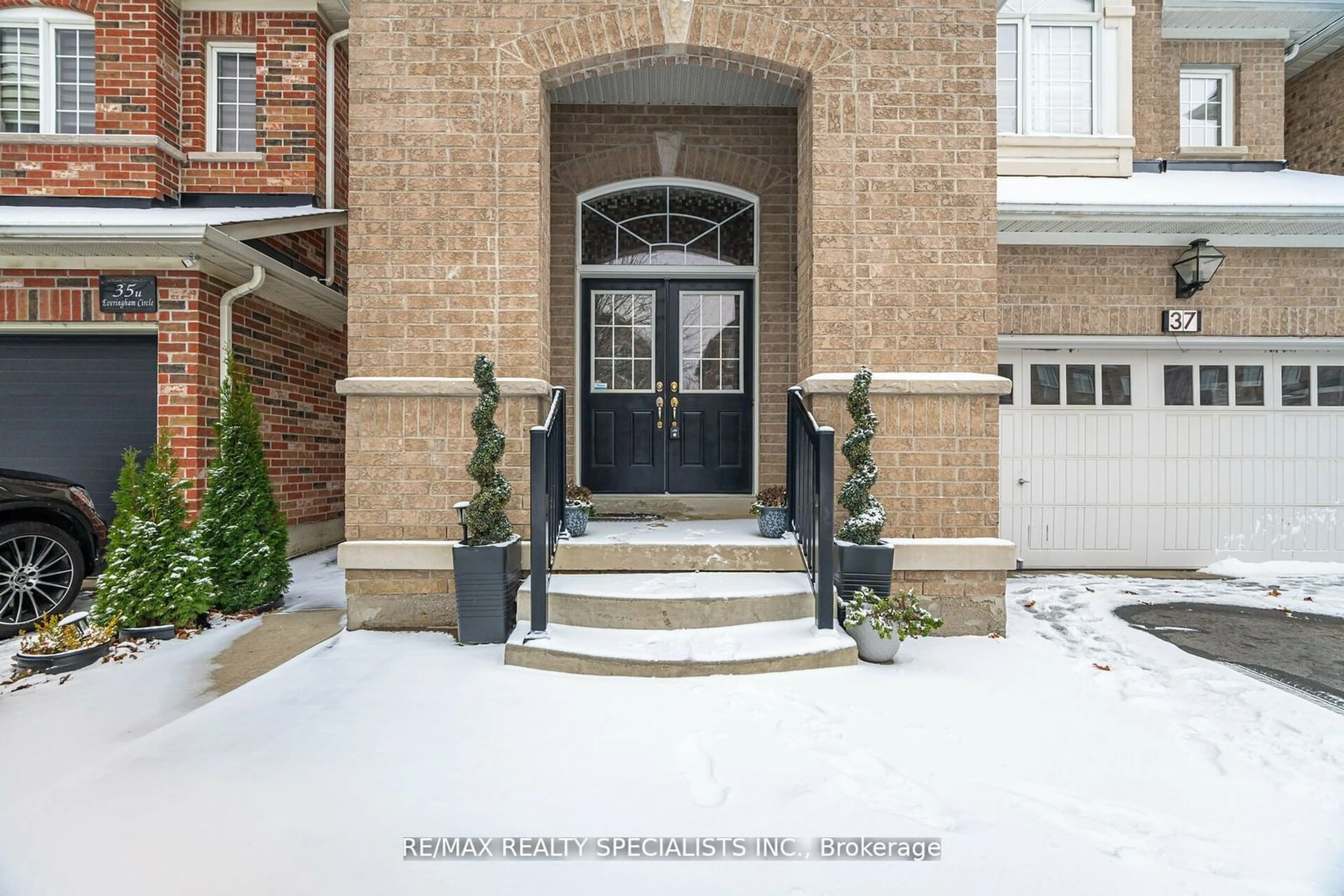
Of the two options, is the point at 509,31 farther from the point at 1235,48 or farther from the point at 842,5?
the point at 1235,48

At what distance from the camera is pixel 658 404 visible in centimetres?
553

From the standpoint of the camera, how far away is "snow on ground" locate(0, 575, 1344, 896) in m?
1.84

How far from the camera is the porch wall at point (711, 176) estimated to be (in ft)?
17.5

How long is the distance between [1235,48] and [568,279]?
Answer: 7.79 metres

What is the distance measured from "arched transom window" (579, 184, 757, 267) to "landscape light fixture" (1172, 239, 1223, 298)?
3952 mm

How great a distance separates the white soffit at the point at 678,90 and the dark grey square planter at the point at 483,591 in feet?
11.2

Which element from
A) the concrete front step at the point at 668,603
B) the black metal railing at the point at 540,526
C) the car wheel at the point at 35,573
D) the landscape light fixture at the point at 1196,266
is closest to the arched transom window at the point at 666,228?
the black metal railing at the point at 540,526

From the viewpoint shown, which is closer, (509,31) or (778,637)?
(778,637)

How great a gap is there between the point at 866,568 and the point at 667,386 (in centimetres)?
251

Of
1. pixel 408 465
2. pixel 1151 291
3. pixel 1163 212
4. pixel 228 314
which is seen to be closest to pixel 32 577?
pixel 228 314

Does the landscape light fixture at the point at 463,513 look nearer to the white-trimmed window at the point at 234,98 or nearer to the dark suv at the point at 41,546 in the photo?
the dark suv at the point at 41,546

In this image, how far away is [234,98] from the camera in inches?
243

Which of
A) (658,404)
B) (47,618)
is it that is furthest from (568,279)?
(47,618)

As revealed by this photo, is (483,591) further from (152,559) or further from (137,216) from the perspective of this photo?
(137,216)
